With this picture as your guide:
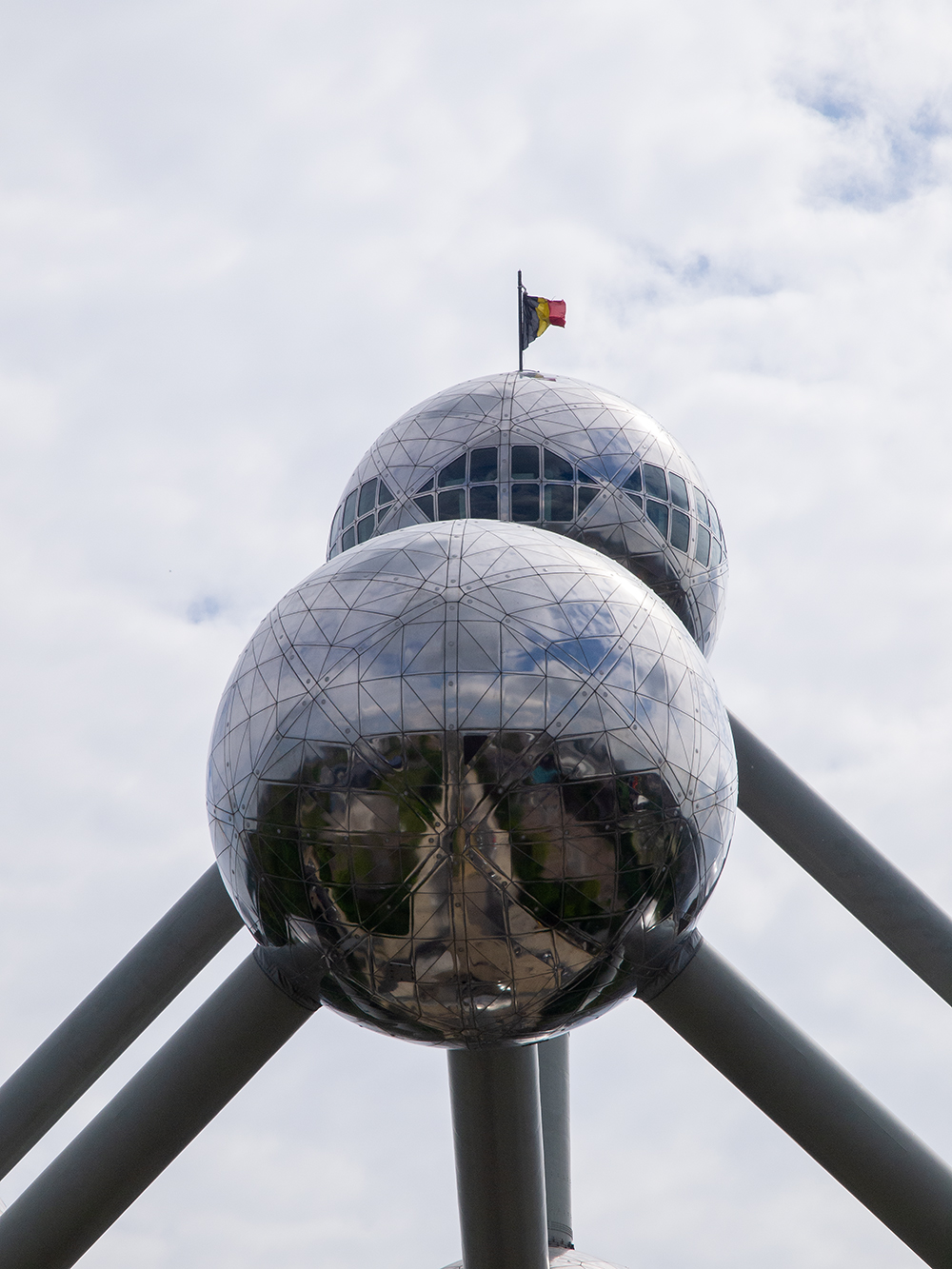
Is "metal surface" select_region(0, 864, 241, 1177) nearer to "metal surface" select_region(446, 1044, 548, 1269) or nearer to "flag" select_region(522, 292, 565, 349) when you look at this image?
"metal surface" select_region(446, 1044, 548, 1269)

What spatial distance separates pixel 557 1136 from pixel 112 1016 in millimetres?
3635

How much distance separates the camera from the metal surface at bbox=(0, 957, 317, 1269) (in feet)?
24.7

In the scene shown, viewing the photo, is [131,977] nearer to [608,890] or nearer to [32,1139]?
[32,1139]

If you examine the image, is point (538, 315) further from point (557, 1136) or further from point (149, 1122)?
point (149, 1122)

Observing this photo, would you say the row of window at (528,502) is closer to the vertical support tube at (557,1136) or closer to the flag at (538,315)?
the flag at (538,315)

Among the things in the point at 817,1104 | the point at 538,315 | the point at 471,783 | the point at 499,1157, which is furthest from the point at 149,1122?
the point at 538,315

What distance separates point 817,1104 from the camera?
8039 mm

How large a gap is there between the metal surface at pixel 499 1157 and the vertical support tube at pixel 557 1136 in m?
2.30

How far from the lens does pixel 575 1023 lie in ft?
21.1

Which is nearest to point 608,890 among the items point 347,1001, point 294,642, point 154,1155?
point 347,1001

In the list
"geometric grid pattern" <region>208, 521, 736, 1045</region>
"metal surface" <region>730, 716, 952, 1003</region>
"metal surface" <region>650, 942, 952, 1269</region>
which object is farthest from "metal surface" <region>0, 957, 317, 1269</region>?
"metal surface" <region>730, 716, 952, 1003</region>

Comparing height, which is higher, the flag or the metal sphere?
the flag

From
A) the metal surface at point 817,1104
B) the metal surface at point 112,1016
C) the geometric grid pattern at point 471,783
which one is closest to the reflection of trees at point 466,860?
the geometric grid pattern at point 471,783

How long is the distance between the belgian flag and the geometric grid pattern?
556 centimetres
